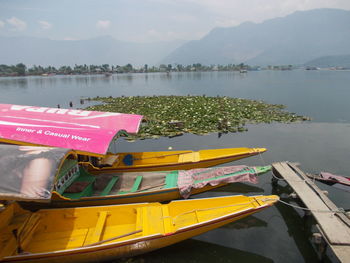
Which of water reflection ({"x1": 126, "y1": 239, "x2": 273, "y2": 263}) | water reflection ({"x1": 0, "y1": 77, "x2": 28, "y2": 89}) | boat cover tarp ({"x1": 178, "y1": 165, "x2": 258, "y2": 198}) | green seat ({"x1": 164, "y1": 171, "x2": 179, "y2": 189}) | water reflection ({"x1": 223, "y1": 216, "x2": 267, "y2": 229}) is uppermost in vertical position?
water reflection ({"x1": 0, "y1": 77, "x2": 28, "y2": 89})

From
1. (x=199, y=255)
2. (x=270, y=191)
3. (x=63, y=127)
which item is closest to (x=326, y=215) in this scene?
(x=270, y=191)

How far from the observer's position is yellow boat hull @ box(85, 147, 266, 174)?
9.92m

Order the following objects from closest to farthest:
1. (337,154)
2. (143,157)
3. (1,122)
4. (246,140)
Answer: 1. (1,122)
2. (143,157)
3. (337,154)
4. (246,140)

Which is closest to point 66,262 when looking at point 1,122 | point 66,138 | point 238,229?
point 66,138

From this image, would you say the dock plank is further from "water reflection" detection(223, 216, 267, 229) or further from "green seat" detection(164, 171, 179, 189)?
"green seat" detection(164, 171, 179, 189)

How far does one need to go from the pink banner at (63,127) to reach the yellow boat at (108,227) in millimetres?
2083

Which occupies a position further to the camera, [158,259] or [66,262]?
[158,259]

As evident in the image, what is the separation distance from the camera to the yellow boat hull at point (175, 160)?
32.6 ft

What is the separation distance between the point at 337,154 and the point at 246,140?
5.13 metres

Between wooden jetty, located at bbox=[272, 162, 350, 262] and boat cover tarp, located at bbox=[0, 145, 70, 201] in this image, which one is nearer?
boat cover tarp, located at bbox=[0, 145, 70, 201]

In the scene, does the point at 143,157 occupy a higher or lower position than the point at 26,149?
lower

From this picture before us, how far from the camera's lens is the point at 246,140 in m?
16.1

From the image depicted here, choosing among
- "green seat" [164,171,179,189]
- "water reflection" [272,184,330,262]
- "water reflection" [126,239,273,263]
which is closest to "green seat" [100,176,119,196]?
"green seat" [164,171,179,189]

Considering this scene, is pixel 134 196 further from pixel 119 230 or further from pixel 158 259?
pixel 158 259
